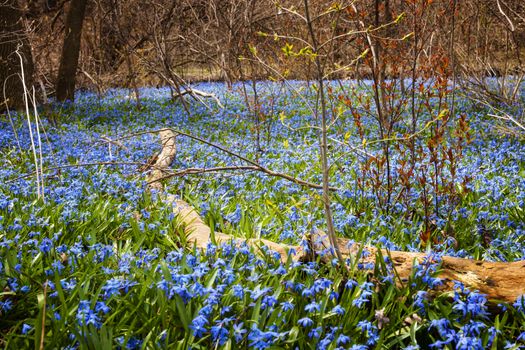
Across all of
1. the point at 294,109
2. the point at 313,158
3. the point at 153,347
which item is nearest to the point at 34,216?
the point at 153,347

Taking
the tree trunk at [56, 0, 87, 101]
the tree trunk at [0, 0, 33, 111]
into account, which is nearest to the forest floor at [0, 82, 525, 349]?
the tree trunk at [0, 0, 33, 111]

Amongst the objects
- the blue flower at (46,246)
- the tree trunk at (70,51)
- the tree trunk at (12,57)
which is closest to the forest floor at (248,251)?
the blue flower at (46,246)

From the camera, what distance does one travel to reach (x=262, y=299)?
246 centimetres

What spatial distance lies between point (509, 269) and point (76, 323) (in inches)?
82.3

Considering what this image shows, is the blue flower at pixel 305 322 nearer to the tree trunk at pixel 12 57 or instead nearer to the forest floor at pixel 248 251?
the forest floor at pixel 248 251

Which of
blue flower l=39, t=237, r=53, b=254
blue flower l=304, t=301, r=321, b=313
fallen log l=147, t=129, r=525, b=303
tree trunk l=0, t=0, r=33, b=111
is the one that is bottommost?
fallen log l=147, t=129, r=525, b=303

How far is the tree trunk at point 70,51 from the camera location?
35.6 ft

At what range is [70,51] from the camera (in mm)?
10891

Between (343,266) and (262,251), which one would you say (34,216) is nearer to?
(262,251)

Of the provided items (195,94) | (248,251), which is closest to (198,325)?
(248,251)

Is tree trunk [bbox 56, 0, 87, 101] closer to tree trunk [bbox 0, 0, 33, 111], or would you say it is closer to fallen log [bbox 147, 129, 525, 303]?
tree trunk [bbox 0, 0, 33, 111]

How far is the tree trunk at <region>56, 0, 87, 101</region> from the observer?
10.9m

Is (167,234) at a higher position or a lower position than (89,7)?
lower

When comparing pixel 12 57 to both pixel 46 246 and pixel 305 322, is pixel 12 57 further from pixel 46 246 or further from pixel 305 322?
pixel 305 322
